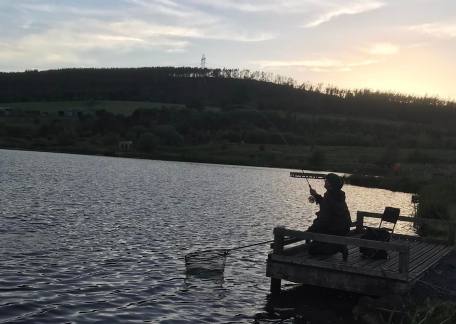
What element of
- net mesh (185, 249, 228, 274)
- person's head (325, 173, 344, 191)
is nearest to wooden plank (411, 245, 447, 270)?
person's head (325, 173, 344, 191)

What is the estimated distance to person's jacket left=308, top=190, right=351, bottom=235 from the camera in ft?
49.6

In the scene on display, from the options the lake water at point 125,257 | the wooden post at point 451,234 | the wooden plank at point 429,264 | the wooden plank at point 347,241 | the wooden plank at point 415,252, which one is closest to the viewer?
the wooden plank at point 347,241

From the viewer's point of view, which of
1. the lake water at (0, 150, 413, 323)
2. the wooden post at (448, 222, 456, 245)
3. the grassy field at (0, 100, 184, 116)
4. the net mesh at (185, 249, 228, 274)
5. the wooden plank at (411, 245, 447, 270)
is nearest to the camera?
the lake water at (0, 150, 413, 323)

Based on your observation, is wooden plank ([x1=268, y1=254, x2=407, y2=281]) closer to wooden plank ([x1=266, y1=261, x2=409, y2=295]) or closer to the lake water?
wooden plank ([x1=266, y1=261, x2=409, y2=295])

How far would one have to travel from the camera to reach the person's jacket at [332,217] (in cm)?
1513

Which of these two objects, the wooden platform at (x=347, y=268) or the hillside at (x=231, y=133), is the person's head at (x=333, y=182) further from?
the hillside at (x=231, y=133)

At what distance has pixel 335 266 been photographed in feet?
46.1

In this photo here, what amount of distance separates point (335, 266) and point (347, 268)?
1.06 ft

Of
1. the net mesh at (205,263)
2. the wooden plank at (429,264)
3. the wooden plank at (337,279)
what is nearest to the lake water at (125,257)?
the net mesh at (205,263)

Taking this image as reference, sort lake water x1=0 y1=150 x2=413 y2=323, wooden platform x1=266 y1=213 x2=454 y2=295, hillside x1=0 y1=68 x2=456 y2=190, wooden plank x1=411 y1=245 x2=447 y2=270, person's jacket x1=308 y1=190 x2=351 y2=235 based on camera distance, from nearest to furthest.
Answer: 1. wooden platform x1=266 y1=213 x2=454 y2=295
2. lake water x1=0 y1=150 x2=413 y2=323
3. person's jacket x1=308 y1=190 x2=351 y2=235
4. wooden plank x1=411 y1=245 x2=447 y2=270
5. hillside x1=0 y1=68 x2=456 y2=190

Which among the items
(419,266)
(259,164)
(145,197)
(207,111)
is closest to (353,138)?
(259,164)

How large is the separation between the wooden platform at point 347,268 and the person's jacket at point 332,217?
83 cm

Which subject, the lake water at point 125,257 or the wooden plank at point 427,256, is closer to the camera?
the lake water at point 125,257

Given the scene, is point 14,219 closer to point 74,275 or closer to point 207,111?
point 74,275
